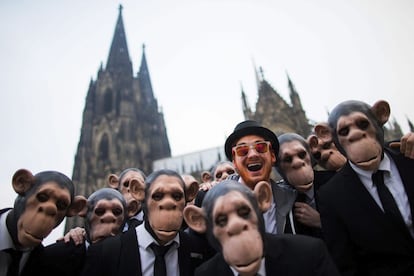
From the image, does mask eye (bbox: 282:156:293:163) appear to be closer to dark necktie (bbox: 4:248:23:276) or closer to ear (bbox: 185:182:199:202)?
ear (bbox: 185:182:199:202)

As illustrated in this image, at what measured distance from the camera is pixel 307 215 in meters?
2.24

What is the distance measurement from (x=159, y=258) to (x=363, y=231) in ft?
4.52

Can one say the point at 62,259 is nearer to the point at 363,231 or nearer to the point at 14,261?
the point at 14,261

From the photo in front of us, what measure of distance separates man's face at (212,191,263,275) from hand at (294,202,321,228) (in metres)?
0.99

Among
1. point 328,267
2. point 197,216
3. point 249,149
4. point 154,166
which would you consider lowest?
point 328,267

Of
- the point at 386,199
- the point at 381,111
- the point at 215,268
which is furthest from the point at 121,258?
the point at 381,111

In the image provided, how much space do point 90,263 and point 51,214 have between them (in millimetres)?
467

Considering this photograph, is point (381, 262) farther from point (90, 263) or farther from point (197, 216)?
point (90, 263)

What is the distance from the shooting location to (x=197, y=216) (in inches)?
63.5

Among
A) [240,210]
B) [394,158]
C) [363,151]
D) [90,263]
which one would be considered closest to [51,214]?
[90,263]

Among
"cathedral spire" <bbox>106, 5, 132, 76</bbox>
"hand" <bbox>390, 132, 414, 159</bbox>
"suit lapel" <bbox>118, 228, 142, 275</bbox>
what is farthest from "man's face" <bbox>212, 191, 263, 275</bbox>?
"cathedral spire" <bbox>106, 5, 132, 76</bbox>

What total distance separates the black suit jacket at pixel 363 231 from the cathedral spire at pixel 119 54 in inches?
1373

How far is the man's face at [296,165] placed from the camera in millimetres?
2338

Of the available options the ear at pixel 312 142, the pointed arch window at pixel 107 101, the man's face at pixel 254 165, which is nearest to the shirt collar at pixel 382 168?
the man's face at pixel 254 165
